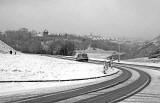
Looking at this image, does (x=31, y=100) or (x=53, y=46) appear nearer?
(x=31, y=100)

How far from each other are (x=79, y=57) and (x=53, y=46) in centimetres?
9327

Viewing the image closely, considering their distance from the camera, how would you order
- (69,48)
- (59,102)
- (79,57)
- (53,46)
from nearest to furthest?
1. (59,102)
2. (79,57)
3. (69,48)
4. (53,46)

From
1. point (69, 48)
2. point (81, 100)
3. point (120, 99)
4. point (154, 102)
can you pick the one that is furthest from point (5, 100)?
point (69, 48)

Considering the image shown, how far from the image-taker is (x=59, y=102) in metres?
11.9

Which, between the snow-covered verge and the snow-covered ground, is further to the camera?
the snow-covered verge

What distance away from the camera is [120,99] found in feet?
43.0

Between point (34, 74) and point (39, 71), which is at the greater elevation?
point (39, 71)

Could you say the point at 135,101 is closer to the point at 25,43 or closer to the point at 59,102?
the point at 59,102

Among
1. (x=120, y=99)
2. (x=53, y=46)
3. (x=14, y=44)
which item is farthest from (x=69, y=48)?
(x=120, y=99)

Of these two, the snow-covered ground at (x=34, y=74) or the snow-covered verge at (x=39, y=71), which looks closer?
the snow-covered ground at (x=34, y=74)


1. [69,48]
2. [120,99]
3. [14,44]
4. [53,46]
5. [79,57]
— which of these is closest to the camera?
[120,99]

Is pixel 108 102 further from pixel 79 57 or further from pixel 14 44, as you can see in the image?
pixel 14 44

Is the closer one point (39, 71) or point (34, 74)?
point (34, 74)

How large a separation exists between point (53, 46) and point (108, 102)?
13819 cm
